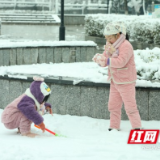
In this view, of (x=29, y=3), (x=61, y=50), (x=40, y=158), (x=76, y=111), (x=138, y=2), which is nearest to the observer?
(x=40, y=158)

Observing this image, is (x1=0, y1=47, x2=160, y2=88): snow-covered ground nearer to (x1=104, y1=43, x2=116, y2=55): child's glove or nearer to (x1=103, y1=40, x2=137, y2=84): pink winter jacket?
(x1=103, y1=40, x2=137, y2=84): pink winter jacket

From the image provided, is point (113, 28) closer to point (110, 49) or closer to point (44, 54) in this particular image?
point (110, 49)

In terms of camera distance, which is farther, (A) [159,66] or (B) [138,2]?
(B) [138,2]

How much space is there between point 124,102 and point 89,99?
0.96m

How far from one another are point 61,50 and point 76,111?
374 centimetres

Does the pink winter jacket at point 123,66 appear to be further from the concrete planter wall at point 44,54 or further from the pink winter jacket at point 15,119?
the concrete planter wall at point 44,54

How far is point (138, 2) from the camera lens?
4644 centimetres

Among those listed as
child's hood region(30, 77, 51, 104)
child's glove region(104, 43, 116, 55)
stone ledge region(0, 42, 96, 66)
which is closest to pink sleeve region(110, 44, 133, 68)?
child's glove region(104, 43, 116, 55)

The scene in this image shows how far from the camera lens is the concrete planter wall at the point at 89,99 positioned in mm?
6188

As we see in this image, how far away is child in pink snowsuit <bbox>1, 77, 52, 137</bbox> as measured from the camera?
17.3 ft

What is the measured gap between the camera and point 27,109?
528 centimetres

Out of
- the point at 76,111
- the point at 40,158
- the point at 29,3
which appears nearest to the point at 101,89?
the point at 76,111

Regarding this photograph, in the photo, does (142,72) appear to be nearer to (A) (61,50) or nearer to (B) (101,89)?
(B) (101,89)

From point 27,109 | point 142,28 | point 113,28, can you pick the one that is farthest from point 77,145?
point 142,28
